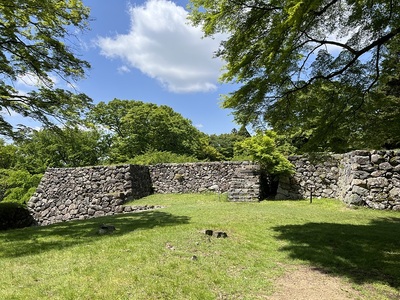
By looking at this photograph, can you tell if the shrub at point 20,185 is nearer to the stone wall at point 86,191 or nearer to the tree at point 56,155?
the tree at point 56,155

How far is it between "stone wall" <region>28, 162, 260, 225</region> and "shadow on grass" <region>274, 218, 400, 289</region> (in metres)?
6.86

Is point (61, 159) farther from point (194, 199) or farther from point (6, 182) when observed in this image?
point (194, 199)

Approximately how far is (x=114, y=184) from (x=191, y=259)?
41.5ft

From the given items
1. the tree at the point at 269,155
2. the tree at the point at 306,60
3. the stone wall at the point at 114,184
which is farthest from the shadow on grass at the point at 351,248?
the stone wall at the point at 114,184

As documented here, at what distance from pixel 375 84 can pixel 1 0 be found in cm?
927

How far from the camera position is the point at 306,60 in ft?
23.0

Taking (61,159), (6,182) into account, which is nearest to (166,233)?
(6,182)

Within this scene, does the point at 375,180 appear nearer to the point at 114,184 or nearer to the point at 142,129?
the point at 114,184

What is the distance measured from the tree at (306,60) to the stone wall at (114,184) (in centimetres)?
777

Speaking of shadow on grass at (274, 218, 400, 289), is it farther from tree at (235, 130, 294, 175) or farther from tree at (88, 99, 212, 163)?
tree at (88, 99, 212, 163)

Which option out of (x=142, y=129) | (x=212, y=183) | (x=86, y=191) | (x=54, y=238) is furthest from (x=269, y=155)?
(x=142, y=129)

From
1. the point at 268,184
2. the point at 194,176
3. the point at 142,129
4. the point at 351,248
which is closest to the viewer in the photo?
the point at 351,248

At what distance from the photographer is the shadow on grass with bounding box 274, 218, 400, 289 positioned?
4941mm

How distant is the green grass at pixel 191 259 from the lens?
12.6 ft
